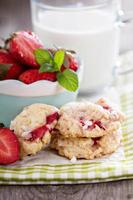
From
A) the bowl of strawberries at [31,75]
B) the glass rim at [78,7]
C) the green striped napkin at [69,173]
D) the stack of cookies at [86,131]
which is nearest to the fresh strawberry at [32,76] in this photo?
the bowl of strawberries at [31,75]

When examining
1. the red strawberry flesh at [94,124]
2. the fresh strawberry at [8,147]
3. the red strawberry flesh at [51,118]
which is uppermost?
the red strawberry flesh at [51,118]

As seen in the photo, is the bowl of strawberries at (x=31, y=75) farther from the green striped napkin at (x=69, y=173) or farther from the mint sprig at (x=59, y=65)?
the green striped napkin at (x=69, y=173)

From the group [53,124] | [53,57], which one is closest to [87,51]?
[53,57]

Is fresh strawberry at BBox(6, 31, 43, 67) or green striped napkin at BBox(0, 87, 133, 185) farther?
fresh strawberry at BBox(6, 31, 43, 67)

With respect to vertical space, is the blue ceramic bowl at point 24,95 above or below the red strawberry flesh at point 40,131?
above

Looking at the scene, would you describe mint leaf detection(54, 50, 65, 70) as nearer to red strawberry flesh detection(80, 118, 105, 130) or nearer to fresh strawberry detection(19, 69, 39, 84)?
fresh strawberry detection(19, 69, 39, 84)

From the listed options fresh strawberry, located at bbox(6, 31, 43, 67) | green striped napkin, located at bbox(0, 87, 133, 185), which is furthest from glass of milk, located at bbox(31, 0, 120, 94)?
green striped napkin, located at bbox(0, 87, 133, 185)

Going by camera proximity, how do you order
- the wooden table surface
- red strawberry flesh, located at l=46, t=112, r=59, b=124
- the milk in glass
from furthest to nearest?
the milk in glass → red strawberry flesh, located at l=46, t=112, r=59, b=124 → the wooden table surface

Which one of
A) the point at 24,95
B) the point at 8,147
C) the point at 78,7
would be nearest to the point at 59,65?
the point at 24,95

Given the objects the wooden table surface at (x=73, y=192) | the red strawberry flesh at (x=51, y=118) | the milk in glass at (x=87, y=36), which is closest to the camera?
the wooden table surface at (x=73, y=192)
